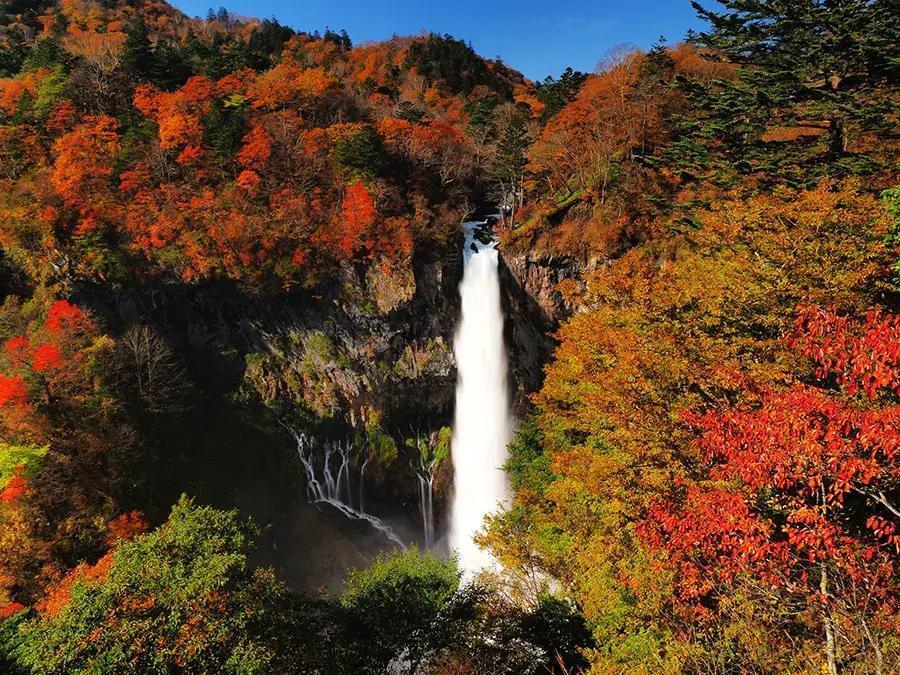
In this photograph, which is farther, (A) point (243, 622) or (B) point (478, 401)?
(B) point (478, 401)

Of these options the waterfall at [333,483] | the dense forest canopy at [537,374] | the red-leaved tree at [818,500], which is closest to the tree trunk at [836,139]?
the dense forest canopy at [537,374]

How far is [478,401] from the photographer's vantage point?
95.9 feet

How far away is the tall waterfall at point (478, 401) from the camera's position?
28406mm

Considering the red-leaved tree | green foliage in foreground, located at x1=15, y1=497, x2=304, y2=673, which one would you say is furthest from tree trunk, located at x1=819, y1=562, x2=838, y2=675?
green foliage in foreground, located at x1=15, y1=497, x2=304, y2=673

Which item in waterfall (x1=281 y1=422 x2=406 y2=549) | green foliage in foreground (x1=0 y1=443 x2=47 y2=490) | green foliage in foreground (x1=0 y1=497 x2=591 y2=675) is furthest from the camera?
waterfall (x1=281 y1=422 x2=406 y2=549)

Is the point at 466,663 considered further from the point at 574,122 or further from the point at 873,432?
the point at 574,122

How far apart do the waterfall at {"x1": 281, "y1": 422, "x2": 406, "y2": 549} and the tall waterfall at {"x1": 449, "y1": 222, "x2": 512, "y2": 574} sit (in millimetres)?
5510

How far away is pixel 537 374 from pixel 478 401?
4546 millimetres

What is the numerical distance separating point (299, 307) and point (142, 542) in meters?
17.3

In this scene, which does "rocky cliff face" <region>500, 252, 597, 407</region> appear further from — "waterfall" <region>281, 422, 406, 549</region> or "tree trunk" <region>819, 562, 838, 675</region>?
"tree trunk" <region>819, 562, 838, 675</region>

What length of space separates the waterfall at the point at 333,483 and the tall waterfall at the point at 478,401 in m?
5.51

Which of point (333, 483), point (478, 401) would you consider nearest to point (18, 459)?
point (333, 483)

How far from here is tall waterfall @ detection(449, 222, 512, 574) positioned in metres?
28.4

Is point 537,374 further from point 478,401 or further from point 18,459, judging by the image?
point 18,459
